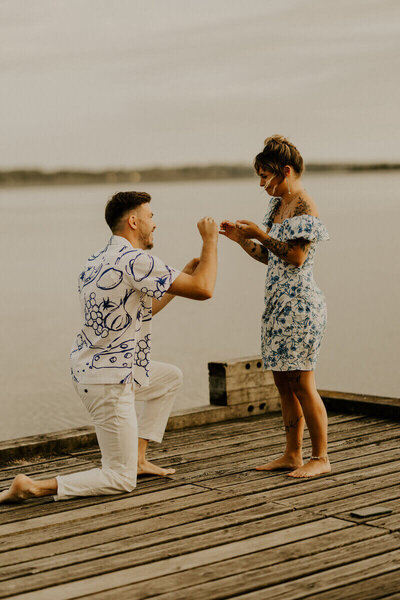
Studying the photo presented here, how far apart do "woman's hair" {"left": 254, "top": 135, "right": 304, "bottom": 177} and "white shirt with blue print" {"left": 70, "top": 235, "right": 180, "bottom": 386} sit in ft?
2.42

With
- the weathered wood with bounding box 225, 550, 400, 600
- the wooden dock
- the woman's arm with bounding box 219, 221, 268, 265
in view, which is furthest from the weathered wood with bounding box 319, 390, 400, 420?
the weathered wood with bounding box 225, 550, 400, 600

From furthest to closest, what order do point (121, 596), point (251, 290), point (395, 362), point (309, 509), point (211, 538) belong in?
point (251, 290)
point (395, 362)
point (309, 509)
point (211, 538)
point (121, 596)

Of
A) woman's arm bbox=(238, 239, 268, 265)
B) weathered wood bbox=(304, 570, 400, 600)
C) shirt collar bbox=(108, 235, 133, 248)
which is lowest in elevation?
weathered wood bbox=(304, 570, 400, 600)

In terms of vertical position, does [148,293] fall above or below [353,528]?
above

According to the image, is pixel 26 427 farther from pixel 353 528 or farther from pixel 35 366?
pixel 353 528

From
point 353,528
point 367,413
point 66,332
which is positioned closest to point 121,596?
point 353,528

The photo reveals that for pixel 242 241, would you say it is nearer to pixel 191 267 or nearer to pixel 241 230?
pixel 241 230

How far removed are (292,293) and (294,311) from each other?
9 centimetres

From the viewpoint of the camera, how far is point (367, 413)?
19.6 feet

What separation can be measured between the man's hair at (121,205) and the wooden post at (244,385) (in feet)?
5.75

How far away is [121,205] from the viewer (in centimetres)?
447

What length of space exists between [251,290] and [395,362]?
884 cm

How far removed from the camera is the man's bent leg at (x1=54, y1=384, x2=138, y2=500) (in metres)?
4.32

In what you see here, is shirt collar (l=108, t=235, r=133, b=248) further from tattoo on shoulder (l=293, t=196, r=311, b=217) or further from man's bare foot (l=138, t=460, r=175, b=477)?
man's bare foot (l=138, t=460, r=175, b=477)
